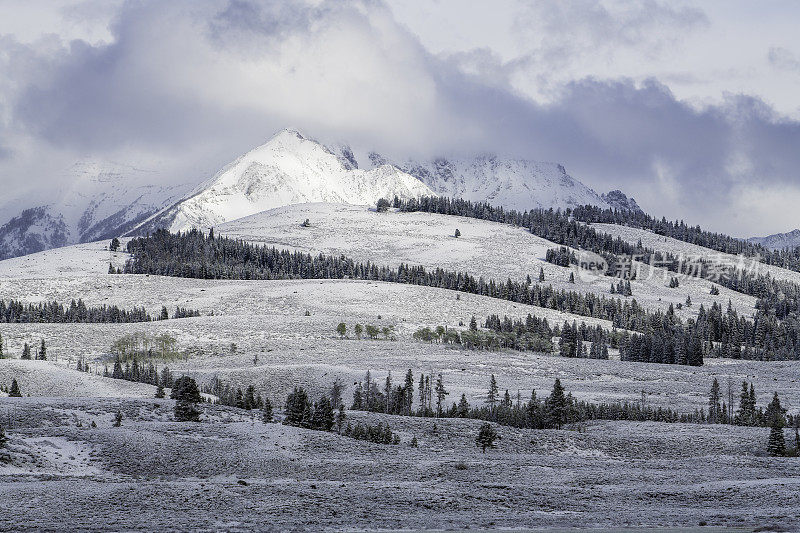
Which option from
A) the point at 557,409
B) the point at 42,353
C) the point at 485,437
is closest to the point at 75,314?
the point at 42,353

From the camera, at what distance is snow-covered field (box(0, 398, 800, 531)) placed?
82.7 ft

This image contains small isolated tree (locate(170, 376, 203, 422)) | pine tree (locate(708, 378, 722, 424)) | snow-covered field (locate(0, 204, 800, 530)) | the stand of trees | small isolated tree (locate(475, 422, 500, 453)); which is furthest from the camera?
the stand of trees

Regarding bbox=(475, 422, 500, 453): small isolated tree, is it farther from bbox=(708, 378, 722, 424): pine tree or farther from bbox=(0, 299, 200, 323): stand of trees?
bbox=(0, 299, 200, 323): stand of trees

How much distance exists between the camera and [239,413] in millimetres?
54438

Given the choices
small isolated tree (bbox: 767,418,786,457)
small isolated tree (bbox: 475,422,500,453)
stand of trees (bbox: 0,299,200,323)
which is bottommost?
small isolated tree (bbox: 475,422,500,453)

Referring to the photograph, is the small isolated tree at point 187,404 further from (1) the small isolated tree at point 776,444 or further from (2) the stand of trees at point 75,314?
(2) the stand of trees at point 75,314

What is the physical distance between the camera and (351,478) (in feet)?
115

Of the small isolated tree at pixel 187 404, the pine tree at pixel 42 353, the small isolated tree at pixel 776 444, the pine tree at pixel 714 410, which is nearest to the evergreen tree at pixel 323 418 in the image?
the small isolated tree at pixel 187 404

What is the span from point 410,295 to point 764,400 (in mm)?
111319

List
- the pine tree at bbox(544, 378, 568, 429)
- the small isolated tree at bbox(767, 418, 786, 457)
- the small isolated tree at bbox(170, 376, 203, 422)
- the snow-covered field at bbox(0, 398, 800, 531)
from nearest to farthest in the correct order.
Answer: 1. the snow-covered field at bbox(0, 398, 800, 531)
2. the small isolated tree at bbox(767, 418, 786, 457)
3. the small isolated tree at bbox(170, 376, 203, 422)
4. the pine tree at bbox(544, 378, 568, 429)

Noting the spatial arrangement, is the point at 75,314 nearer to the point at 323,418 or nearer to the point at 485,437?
the point at 323,418

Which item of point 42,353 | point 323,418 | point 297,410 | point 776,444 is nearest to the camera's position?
point 776,444

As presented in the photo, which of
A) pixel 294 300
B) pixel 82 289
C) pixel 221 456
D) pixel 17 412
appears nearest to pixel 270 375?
pixel 17 412

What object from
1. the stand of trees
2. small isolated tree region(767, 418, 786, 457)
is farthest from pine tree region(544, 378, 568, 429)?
the stand of trees
